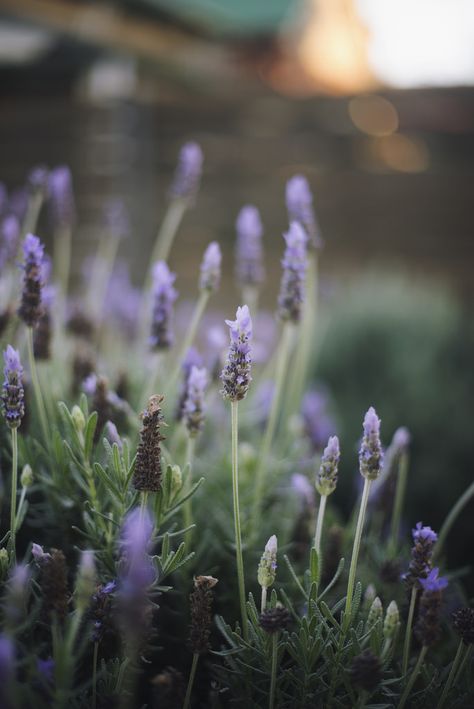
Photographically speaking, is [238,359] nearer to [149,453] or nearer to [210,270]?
[149,453]

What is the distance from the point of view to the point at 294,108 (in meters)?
7.16

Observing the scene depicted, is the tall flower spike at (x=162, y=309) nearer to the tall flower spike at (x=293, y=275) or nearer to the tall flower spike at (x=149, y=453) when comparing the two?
the tall flower spike at (x=293, y=275)

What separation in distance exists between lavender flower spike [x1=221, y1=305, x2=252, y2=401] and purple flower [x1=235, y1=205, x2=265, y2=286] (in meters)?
0.85

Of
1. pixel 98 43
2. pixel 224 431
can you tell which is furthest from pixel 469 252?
pixel 224 431

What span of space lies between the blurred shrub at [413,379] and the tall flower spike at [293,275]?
1666 mm

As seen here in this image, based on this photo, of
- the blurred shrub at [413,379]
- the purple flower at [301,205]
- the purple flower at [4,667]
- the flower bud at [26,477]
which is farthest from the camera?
the blurred shrub at [413,379]

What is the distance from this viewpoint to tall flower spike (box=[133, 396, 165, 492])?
1.16m

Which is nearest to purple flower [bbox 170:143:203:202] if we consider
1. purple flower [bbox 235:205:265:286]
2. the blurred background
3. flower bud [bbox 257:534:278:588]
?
purple flower [bbox 235:205:265:286]

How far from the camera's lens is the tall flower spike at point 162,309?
62.1 inches

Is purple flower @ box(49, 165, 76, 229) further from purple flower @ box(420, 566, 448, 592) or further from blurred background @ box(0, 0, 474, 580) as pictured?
blurred background @ box(0, 0, 474, 580)

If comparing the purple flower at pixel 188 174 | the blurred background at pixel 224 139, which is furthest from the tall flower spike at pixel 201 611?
the blurred background at pixel 224 139

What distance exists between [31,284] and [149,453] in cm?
44

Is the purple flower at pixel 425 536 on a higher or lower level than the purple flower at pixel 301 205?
lower

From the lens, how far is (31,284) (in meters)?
1.37
